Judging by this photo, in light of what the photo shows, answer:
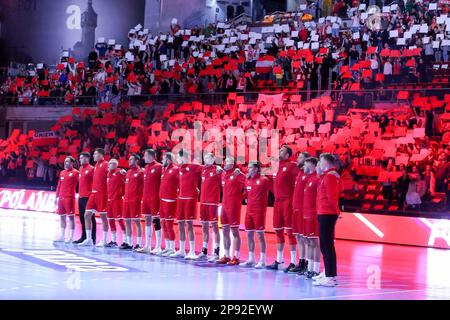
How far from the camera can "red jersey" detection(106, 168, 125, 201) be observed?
51.5 ft

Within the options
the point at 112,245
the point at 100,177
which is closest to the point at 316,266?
the point at 112,245

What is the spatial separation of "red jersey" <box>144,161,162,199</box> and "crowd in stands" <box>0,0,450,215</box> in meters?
6.07

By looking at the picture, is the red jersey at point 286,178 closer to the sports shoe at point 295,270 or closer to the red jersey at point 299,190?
the red jersey at point 299,190

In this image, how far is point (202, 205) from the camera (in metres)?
14.4

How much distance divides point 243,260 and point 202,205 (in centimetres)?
121

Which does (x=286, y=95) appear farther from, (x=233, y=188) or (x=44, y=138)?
(x=44, y=138)

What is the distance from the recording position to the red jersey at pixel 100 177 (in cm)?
1577

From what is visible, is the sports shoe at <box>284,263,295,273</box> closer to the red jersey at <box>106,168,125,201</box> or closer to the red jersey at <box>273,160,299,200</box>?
the red jersey at <box>273,160,299,200</box>

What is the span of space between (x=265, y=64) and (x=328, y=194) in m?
13.6
